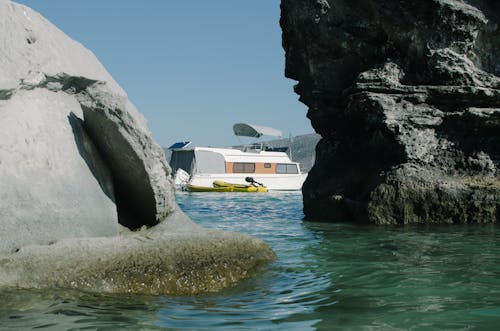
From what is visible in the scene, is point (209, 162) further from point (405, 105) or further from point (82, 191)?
point (82, 191)

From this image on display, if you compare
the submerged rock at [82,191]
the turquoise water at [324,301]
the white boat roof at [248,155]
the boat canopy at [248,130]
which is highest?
the boat canopy at [248,130]

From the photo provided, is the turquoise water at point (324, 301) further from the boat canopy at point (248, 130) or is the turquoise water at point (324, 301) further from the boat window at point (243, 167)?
the boat canopy at point (248, 130)

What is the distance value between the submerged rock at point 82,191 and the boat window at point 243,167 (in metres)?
29.6

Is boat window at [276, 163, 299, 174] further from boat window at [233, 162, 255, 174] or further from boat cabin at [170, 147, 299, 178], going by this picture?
boat window at [233, 162, 255, 174]

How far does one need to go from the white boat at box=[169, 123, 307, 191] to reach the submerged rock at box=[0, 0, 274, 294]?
27447mm

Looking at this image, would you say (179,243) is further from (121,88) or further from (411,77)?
(411,77)

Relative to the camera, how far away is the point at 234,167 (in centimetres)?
3678

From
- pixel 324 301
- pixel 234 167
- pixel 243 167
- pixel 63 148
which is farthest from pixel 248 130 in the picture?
pixel 324 301

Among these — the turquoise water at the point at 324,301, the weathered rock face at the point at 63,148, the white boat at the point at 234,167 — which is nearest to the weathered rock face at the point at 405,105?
the turquoise water at the point at 324,301

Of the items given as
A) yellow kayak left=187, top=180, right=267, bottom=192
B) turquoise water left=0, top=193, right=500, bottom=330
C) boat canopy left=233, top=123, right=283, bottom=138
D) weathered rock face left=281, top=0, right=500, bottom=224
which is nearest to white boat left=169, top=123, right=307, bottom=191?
yellow kayak left=187, top=180, right=267, bottom=192

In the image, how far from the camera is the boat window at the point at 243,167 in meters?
36.8

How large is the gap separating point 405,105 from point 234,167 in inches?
951

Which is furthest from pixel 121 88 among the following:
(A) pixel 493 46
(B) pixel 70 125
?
(A) pixel 493 46

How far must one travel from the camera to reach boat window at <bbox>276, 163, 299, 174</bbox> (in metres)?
38.9
